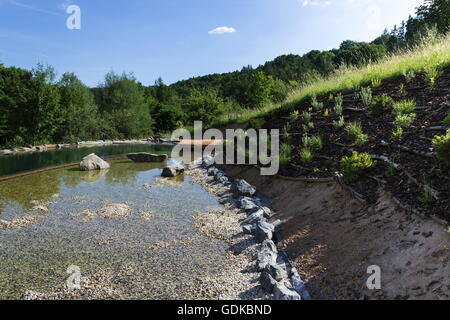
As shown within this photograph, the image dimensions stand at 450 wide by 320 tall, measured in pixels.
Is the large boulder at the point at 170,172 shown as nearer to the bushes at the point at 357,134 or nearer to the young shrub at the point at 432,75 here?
the bushes at the point at 357,134

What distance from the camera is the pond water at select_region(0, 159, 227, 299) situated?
12.5 ft

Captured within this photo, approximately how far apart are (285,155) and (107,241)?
4471 millimetres

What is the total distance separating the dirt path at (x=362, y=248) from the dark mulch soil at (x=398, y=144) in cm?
27

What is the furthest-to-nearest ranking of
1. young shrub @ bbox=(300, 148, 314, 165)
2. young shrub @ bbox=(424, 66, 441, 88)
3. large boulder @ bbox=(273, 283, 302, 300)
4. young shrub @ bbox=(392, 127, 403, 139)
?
1. young shrub @ bbox=(300, 148, 314, 165)
2. young shrub @ bbox=(424, 66, 441, 88)
3. young shrub @ bbox=(392, 127, 403, 139)
4. large boulder @ bbox=(273, 283, 302, 300)

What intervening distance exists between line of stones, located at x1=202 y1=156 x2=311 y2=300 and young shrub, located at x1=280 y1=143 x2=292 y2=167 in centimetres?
99

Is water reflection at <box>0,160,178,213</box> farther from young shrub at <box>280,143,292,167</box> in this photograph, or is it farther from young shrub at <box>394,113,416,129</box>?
young shrub at <box>394,113,416,129</box>

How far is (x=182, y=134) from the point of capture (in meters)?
29.3

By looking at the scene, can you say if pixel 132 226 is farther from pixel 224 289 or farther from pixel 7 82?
pixel 7 82

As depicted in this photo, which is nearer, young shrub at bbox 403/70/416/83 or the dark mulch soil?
the dark mulch soil

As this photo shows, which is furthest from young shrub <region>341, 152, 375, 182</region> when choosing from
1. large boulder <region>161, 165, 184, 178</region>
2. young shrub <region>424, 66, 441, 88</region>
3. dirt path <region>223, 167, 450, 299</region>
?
large boulder <region>161, 165, 184, 178</region>

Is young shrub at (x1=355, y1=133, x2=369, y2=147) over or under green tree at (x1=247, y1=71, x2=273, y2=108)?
under
